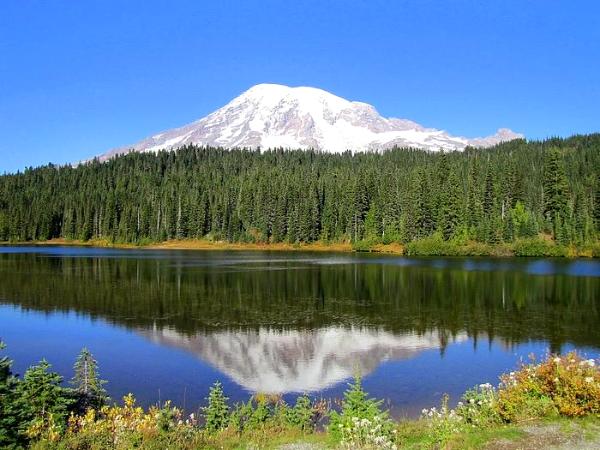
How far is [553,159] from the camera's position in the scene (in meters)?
138

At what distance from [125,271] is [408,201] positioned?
89.0 m

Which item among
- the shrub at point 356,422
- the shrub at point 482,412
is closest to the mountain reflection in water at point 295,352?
the shrub at point 356,422

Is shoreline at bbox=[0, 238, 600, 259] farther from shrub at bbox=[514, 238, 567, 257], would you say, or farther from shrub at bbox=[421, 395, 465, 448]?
shrub at bbox=[421, 395, 465, 448]

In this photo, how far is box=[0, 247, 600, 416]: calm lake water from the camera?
25.7 metres

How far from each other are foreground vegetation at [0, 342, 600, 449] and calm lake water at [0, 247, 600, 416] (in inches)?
206

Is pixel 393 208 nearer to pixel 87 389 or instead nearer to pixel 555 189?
pixel 555 189

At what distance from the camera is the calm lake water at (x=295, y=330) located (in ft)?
84.3

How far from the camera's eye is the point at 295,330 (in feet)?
123

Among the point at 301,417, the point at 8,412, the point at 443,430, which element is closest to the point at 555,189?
the point at 301,417

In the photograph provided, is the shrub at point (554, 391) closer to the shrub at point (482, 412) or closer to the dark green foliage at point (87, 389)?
the shrub at point (482, 412)

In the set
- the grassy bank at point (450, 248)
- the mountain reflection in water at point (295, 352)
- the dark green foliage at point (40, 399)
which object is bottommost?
the mountain reflection in water at point (295, 352)

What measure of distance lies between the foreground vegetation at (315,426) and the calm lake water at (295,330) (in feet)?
17.1

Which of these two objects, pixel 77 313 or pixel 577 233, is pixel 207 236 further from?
pixel 77 313

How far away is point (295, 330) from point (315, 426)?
19.3 meters
